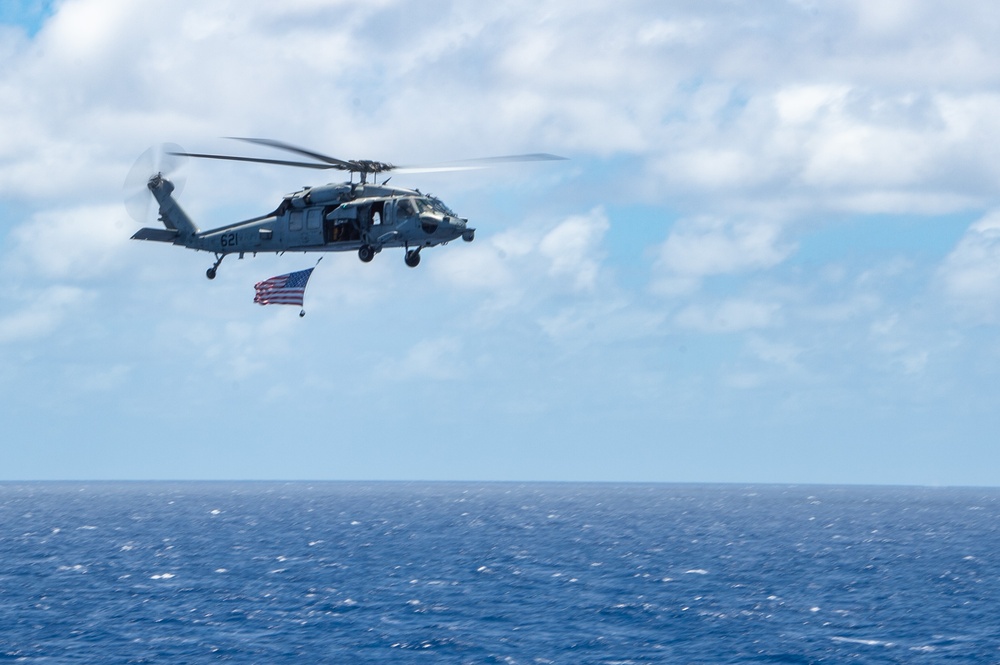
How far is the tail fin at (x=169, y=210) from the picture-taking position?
63125 millimetres

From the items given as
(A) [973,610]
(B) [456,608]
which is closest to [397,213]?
(B) [456,608]

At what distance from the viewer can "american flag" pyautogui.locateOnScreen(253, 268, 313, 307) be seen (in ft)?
200

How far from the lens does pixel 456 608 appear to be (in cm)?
9800

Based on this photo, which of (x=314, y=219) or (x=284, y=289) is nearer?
(x=314, y=219)

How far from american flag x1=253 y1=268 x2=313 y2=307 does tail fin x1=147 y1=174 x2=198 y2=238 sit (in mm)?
4826

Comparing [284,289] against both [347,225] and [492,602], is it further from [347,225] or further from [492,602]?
[492,602]

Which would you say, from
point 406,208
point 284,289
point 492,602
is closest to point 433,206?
point 406,208

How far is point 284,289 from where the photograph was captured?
6191 cm

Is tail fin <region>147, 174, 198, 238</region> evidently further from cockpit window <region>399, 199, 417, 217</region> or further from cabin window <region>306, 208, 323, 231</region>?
cockpit window <region>399, 199, 417, 217</region>

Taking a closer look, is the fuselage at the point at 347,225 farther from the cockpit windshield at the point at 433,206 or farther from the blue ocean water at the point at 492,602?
the blue ocean water at the point at 492,602

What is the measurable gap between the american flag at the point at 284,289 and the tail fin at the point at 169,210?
4.83m

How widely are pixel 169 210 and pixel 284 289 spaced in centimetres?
813

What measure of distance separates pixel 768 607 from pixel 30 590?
66276mm

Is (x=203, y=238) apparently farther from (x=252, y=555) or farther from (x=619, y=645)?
(x=252, y=555)
